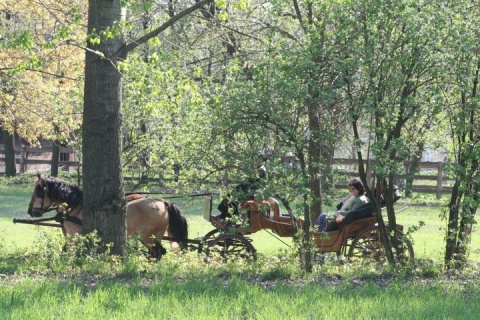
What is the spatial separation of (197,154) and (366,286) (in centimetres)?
333

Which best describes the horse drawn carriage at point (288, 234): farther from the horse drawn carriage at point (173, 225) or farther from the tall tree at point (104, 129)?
the tall tree at point (104, 129)

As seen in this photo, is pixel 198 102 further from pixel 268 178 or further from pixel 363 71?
pixel 363 71

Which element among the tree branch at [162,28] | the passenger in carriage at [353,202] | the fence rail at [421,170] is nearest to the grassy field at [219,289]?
the passenger in carriage at [353,202]

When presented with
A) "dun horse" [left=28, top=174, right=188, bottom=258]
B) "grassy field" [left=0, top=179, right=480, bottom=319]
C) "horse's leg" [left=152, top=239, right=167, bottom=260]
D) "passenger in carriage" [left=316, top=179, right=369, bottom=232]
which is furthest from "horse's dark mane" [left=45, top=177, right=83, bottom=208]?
"passenger in carriage" [left=316, top=179, right=369, bottom=232]

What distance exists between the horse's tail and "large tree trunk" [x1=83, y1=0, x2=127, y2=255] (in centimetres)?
227

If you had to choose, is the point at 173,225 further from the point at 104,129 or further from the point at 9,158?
the point at 9,158

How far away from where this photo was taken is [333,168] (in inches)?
434

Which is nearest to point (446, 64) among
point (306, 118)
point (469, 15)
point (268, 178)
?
point (469, 15)

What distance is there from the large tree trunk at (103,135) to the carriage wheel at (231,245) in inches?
80.4

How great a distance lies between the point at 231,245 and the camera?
42.7ft

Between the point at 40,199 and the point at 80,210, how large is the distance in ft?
2.31

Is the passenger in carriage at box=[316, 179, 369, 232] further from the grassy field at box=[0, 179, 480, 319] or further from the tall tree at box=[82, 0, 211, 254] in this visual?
the tall tree at box=[82, 0, 211, 254]

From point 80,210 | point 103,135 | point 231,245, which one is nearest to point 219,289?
point 103,135

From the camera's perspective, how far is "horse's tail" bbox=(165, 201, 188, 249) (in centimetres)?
1312
